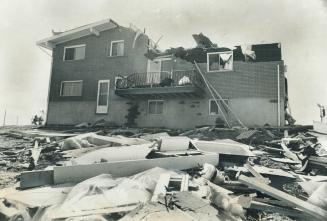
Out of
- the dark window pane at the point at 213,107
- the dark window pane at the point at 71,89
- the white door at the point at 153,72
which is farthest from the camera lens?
the dark window pane at the point at 71,89

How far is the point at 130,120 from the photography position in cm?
1956

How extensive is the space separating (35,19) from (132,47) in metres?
12.0

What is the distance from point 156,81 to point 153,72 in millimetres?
1066

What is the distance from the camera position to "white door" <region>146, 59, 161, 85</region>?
19.2 meters

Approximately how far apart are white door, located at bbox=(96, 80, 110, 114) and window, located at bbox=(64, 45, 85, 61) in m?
2.91

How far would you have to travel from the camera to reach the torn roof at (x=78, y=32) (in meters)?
20.6

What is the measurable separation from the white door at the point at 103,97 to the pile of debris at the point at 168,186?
10.7 metres

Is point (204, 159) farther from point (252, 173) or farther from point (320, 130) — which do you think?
point (320, 130)

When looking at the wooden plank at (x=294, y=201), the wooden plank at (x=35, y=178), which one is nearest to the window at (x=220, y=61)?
the wooden plank at (x=294, y=201)

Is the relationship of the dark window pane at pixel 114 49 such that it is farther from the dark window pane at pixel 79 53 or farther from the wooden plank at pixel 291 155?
the wooden plank at pixel 291 155

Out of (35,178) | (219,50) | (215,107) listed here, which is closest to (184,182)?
(35,178)

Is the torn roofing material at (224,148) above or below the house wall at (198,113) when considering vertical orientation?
below

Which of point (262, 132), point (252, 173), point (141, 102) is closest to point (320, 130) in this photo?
point (262, 132)

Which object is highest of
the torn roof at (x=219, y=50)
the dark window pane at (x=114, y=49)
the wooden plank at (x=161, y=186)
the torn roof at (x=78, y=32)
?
the torn roof at (x=78, y=32)
